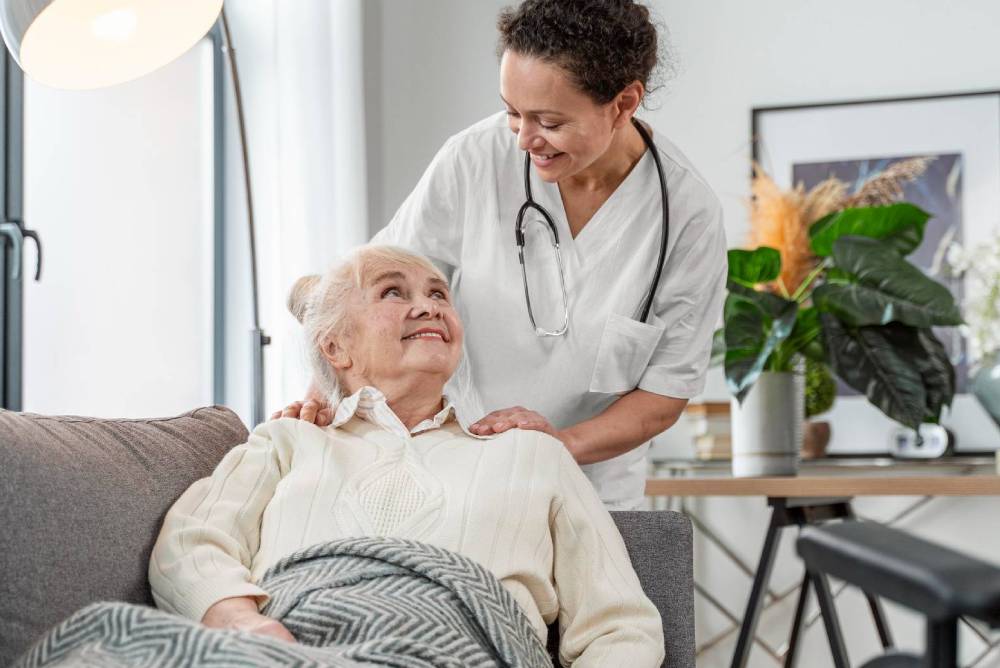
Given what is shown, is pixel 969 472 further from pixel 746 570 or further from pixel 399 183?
pixel 399 183

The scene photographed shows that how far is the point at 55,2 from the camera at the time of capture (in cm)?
136

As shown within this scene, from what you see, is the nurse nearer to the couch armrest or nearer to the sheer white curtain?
the sheer white curtain

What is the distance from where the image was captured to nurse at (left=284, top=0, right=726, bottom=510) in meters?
1.85

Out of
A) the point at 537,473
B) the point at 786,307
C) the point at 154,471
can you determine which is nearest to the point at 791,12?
the point at 786,307

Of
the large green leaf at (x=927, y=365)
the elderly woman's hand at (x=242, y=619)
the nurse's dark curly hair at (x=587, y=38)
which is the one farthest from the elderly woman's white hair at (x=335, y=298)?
the large green leaf at (x=927, y=365)

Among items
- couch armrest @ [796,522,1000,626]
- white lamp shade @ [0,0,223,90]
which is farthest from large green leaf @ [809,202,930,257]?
couch armrest @ [796,522,1000,626]

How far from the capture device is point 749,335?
8.94ft

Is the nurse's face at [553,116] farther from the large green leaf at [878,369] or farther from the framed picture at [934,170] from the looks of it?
the framed picture at [934,170]

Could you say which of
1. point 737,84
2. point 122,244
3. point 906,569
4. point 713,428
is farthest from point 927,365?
point 906,569

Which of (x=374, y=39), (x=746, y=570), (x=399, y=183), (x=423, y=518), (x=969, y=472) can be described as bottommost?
(x=746, y=570)

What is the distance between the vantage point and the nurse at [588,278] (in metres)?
1.85

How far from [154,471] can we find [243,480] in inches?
4.3

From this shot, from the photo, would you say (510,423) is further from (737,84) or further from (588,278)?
(737,84)

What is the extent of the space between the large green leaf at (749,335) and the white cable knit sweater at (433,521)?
1228mm
